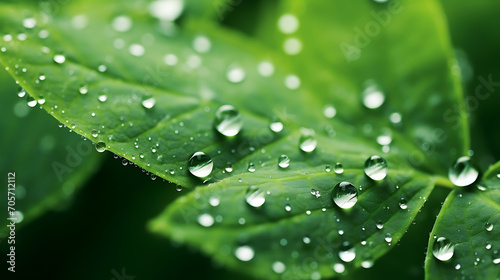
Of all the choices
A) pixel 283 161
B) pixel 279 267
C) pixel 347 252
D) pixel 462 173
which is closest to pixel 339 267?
pixel 347 252

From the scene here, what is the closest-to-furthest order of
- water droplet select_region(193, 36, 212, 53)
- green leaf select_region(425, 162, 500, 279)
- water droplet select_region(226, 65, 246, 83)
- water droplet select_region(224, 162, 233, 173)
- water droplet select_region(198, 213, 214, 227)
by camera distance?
green leaf select_region(425, 162, 500, 279) < water droplet select_region(224, 162, 233, 173) < water droplet select_region(198, 213, 214, 227) < water droplet select_region(226, 65, 246, 83) < water droplet select_region(193, 36, 212, 53)

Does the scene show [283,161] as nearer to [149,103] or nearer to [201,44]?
[149,103]

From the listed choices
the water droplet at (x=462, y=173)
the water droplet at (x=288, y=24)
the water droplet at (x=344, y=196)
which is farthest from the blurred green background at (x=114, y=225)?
the water droplet at (x=288, y=24)

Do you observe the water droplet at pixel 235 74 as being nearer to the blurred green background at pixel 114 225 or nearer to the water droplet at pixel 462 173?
the blurred green background at pixel 114 225

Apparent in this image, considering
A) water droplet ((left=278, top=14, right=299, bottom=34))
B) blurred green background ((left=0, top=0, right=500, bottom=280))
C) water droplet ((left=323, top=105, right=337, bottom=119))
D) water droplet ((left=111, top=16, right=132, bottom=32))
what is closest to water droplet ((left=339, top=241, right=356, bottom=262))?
blurred green background ((left=0, top=0, right=500, bottom=280))

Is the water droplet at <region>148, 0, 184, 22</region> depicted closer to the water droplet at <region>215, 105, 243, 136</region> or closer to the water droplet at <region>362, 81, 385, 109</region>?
the water droplet at <region>215, 105, 243, 136</region>

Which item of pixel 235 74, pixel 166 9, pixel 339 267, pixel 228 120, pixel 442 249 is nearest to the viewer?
pixel 442 249
